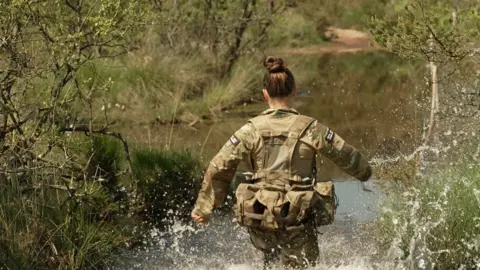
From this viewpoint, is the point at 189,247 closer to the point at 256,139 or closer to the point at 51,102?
the point at 51,102

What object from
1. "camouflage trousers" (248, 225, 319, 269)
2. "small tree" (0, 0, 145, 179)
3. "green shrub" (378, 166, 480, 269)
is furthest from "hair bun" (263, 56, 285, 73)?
"small tree" (0, 0, 145, 179)

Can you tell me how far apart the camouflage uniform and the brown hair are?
110mm

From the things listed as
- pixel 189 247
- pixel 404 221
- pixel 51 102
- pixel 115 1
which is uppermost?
pixel 115 1

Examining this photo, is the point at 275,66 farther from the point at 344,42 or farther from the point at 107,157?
the point at 344,42

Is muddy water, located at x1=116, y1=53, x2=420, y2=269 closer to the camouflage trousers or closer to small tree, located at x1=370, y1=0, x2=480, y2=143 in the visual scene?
the camouflage trousers

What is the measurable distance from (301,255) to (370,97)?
14540 millimetres

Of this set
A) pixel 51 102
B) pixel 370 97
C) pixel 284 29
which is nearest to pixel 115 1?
pixel 51 102

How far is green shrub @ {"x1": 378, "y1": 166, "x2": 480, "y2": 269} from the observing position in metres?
5.98

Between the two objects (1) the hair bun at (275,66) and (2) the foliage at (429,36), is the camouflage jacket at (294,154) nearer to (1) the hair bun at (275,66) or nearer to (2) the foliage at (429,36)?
(1) the hair bun at (275,66)

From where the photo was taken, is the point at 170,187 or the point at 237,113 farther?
the point at 237,113

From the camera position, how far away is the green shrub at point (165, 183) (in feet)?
29.0

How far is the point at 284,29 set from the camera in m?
24.5

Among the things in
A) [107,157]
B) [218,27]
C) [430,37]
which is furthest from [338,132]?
[430,37]

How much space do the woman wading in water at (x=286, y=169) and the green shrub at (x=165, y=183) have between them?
348cm
